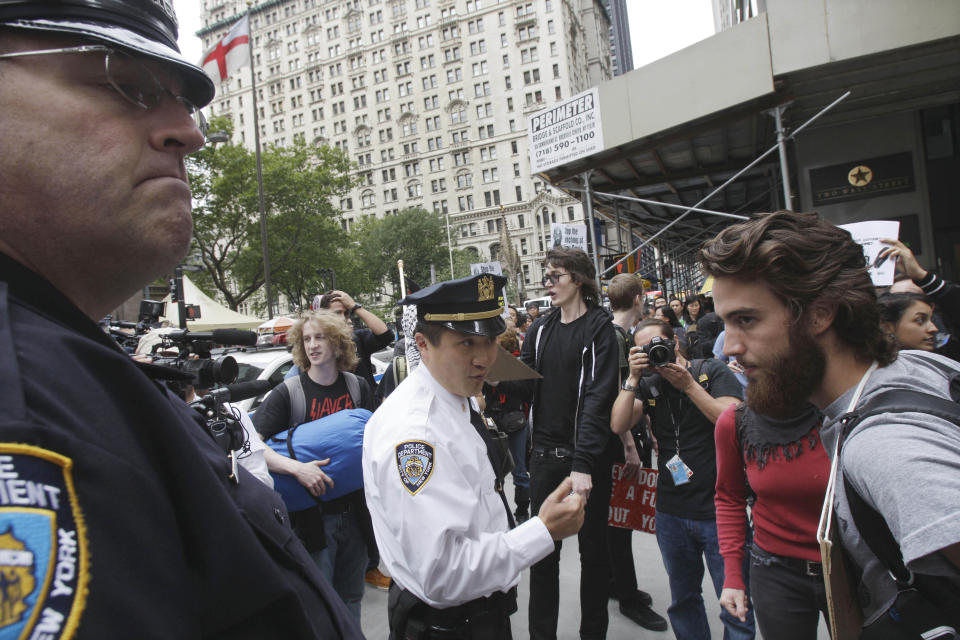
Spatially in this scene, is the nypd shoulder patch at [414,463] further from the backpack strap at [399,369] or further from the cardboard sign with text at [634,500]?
the backpack strap at [399,369]

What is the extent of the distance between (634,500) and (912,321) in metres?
2.08

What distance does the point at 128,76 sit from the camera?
2.50 feet

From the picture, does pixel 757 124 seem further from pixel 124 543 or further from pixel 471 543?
pixel 124 543

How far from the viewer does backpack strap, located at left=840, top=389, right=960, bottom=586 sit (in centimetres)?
121

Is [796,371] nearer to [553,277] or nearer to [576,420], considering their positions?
[576,420]

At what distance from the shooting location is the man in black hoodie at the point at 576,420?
128 inches

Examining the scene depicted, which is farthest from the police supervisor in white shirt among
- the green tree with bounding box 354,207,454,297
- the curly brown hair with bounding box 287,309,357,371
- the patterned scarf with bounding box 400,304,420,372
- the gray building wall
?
the green tree with bounding box 354,207,454,297

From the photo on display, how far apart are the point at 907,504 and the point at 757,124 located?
30.3 feet

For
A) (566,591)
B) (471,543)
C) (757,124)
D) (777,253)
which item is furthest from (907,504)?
(757,124)

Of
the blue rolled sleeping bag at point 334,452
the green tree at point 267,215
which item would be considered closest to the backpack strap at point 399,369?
the blue rolled sleeping bag at point 334,452

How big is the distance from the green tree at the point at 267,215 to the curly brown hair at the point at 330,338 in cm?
2223

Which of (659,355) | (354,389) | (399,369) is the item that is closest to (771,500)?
(659,355)

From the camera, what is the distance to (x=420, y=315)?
2.24 m

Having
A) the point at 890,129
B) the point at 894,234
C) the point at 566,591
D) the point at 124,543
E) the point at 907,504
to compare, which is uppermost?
the point at 890,129
